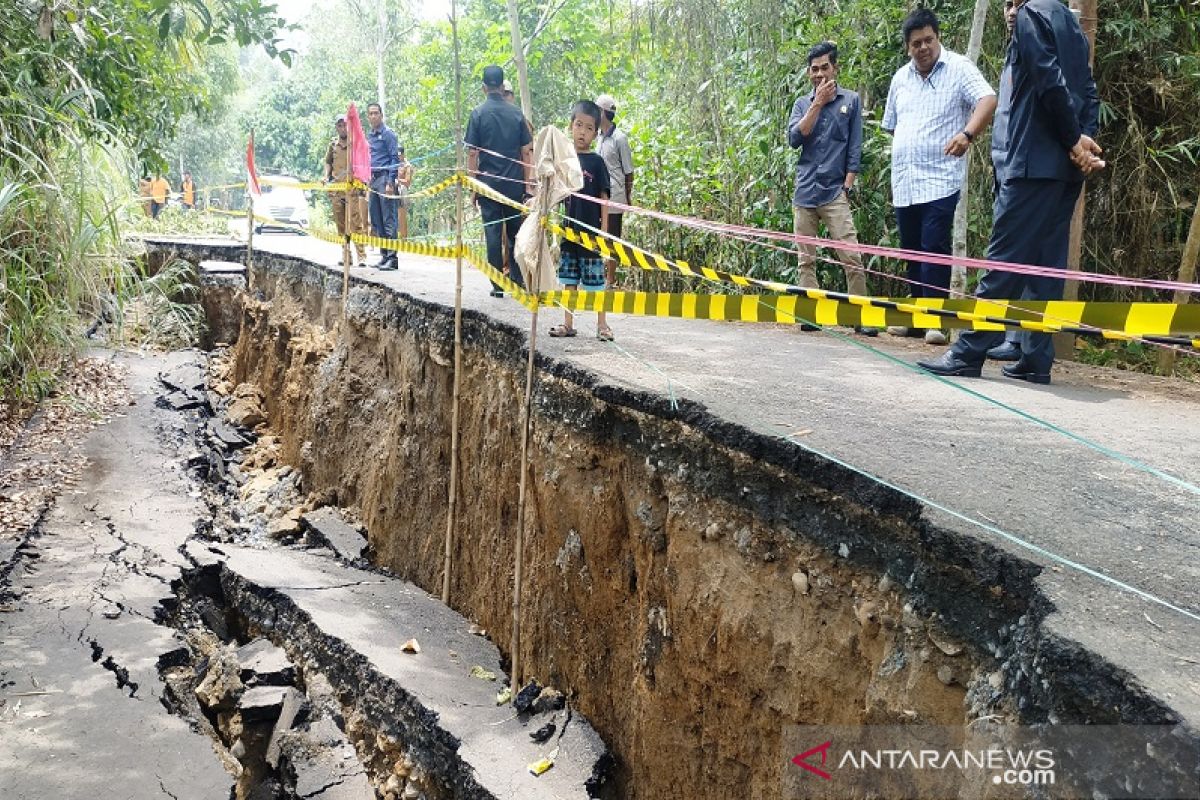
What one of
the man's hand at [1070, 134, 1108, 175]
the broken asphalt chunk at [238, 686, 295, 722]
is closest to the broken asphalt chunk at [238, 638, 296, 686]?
the broken asphalt chunk at [238, 686, 295, 722]

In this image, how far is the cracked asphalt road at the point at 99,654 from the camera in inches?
151

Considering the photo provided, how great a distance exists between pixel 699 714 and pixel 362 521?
419cm

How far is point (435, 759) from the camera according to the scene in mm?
4105

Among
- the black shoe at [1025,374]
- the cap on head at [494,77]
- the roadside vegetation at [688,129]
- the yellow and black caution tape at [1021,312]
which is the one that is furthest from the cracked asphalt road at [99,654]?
the black shoe at [1025,374]

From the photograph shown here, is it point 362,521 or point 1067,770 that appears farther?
point 362,521

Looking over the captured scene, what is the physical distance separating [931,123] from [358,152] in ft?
18.5

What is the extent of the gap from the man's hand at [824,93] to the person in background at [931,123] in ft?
1.68

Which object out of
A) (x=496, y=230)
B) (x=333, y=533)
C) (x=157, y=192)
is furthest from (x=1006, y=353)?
(x=157, y=192)

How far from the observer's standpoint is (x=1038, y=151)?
4.08 meters

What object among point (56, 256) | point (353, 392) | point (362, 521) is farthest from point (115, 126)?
point (362, 521)

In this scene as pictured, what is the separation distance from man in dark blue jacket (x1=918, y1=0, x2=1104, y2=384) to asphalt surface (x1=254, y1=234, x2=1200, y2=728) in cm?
47

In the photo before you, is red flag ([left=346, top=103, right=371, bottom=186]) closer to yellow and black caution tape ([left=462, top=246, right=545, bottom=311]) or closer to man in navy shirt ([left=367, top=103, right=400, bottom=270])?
man in navy shirt ([left=367, top=103, right=400, bottom=270])

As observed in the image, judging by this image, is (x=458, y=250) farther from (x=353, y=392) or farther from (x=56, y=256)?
(x=56, y=256)

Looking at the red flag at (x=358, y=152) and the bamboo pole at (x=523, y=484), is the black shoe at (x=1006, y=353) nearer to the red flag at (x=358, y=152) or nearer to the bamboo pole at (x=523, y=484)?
the bamboo pole at (x=523, y=484)
